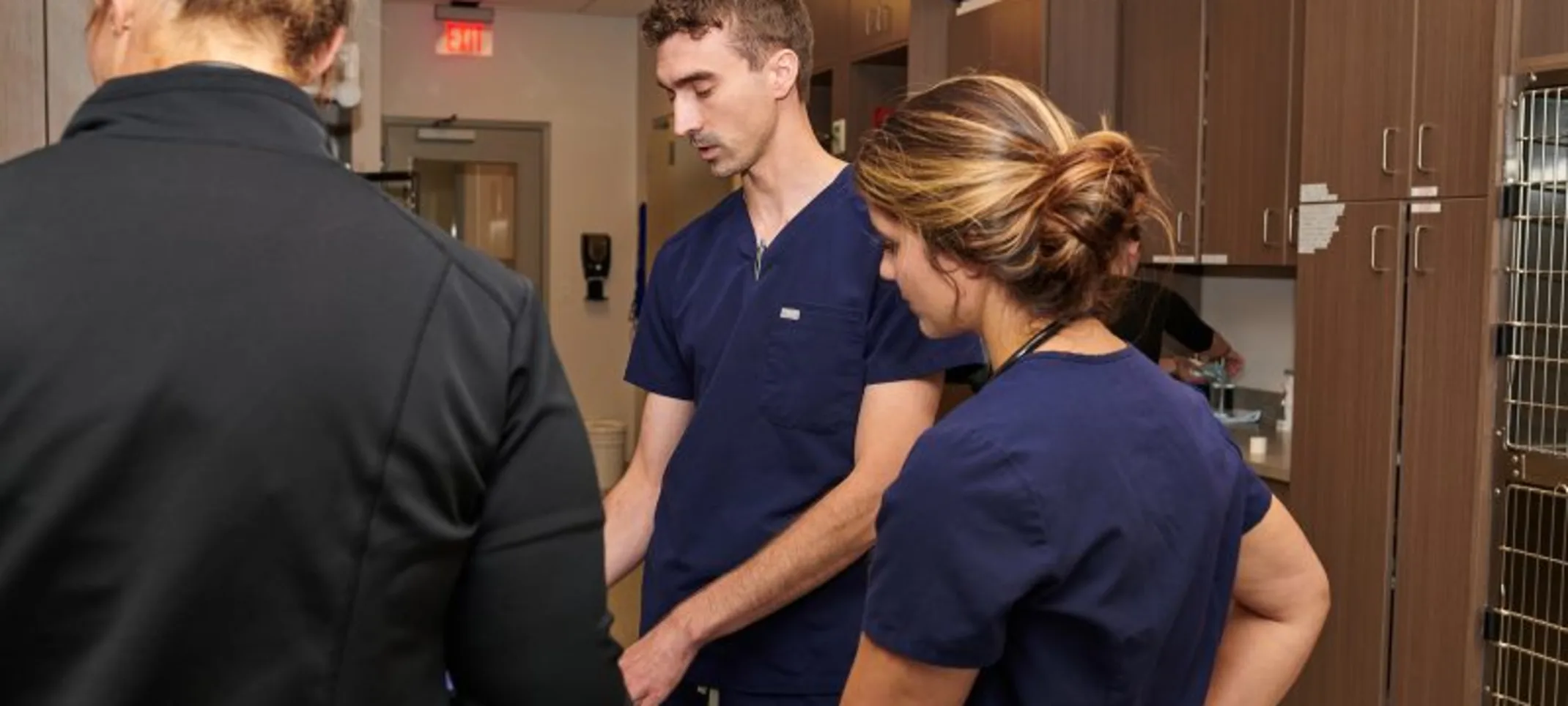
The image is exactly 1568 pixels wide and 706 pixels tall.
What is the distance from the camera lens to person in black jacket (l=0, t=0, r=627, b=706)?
92 centimetres

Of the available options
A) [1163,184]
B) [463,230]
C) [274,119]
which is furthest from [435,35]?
[274,119]

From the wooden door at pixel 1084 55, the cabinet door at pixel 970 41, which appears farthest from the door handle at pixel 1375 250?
the cabinet door at pixel 970 41

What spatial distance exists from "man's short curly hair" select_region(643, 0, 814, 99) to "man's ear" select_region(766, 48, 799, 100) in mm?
10

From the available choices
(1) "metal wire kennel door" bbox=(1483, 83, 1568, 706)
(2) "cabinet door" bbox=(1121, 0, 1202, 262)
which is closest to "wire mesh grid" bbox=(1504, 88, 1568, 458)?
(1) "metal wire kennel door" bbox=(1483, 83, 1568, 706)

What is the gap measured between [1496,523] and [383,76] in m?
6.89

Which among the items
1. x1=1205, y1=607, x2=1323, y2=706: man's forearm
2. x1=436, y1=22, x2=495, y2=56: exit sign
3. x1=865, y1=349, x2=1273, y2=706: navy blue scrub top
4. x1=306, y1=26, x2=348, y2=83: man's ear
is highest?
x1=436, y1=22, x2=495, y2=56: exit sign

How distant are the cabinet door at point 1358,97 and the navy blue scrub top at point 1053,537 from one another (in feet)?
7.82

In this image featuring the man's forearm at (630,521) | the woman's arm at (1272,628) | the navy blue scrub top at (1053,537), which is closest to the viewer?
the navy blue scrub top at (1053,537)

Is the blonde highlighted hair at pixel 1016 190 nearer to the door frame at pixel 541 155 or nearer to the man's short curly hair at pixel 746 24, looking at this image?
the man's short curly hair at pixel 746 24

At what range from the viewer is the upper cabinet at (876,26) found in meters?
5.29

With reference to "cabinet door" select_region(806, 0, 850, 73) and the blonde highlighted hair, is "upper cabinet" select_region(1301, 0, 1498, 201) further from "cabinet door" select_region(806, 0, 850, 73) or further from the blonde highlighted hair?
"cabinet door" select_region(806, 0, 850, 73)

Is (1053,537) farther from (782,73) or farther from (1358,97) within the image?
(1358,97)

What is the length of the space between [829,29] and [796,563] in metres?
4.61

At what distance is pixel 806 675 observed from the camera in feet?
5.89
